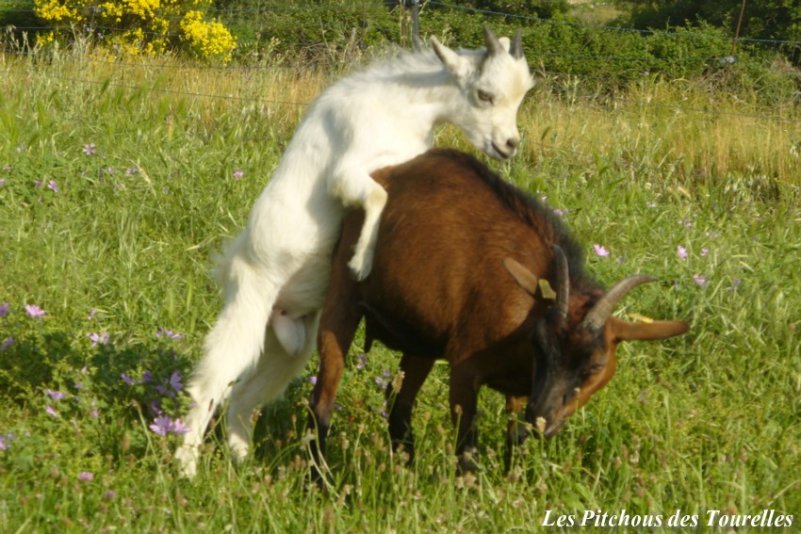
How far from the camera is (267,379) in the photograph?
230 inches

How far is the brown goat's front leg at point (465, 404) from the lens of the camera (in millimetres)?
4938

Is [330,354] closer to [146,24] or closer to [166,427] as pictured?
[166,427]

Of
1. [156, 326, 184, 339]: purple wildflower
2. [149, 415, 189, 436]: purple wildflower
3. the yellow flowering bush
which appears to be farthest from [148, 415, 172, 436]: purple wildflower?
the yellow flowering bush

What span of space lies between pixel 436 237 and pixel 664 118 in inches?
246

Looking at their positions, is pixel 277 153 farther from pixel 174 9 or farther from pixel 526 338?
pixel 174 9

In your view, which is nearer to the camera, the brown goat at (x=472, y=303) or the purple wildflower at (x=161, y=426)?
the brown goat at (x=472, y=303)

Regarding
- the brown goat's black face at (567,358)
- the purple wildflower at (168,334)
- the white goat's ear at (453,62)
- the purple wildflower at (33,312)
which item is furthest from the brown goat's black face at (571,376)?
the purple wildflower at (33,312)

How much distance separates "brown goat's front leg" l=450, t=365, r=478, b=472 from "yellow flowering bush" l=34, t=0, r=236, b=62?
11.6 meters

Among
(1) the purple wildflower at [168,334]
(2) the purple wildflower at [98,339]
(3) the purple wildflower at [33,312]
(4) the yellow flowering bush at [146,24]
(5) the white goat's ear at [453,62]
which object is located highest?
(5) the white goat's ear at [453,62]

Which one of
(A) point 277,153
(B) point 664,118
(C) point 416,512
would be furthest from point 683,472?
(B) point 664,118

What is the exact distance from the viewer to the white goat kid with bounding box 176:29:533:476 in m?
5.52

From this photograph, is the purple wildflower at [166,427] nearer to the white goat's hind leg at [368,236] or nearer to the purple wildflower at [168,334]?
the white goat's hind leg at [368,236]

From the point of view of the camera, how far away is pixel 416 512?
4.26 m

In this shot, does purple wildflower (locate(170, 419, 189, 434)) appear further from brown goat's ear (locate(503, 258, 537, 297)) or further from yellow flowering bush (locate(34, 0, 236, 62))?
yellow flowering bush (locate(34, 0, 236, 62))
